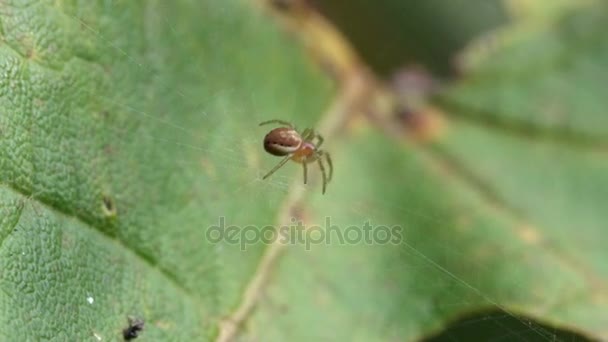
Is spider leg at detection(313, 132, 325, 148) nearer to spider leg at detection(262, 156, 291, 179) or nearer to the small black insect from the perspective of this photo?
spider leg at detection(262, 156, 291, 179)

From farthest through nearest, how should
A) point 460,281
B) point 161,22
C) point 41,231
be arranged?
point 460,281, point 161,22, point 41,231

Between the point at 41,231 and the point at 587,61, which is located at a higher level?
the point at 587,61

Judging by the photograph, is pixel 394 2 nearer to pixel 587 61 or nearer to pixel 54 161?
pixel 587 61

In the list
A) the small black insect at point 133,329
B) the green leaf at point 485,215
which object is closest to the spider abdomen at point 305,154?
the green leaf at point 485,215

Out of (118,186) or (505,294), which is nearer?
(118,186)

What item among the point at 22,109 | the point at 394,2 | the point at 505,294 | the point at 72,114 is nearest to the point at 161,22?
the point at 72,114

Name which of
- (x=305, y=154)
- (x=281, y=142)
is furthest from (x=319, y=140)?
(x=281, y=142)

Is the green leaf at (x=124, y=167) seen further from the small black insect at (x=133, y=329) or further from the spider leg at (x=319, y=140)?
the spider leg at (x=319, y=140)
